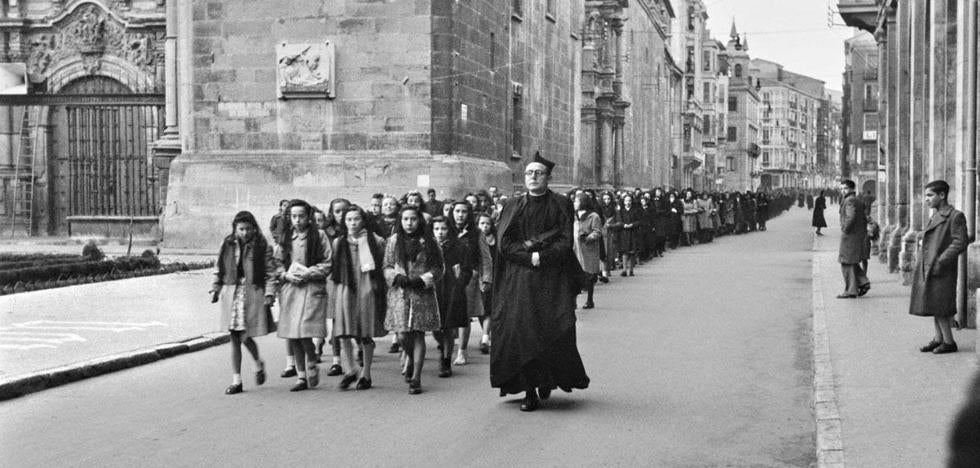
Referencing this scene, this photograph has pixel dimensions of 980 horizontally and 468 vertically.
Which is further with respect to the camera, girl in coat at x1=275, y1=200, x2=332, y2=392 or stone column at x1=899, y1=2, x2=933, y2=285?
stone column at x1=899, y1=2, x2=933, y2=285

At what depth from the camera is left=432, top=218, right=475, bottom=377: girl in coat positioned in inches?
418

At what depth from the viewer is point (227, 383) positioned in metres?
10.3

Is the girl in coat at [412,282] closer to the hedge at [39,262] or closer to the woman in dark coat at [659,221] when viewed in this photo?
the hedge at [39,262]

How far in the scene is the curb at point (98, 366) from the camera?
973 centimetres

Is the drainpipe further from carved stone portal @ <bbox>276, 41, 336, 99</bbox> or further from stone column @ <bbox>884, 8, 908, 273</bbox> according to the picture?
carved stone portal @ <bbox>276, 41, 336, 99</bbox>

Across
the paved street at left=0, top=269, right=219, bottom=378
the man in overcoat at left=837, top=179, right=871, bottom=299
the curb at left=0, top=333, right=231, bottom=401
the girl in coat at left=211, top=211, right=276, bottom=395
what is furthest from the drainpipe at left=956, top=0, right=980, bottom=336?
the paved street at left=0, top=269, right=219, bottom=378

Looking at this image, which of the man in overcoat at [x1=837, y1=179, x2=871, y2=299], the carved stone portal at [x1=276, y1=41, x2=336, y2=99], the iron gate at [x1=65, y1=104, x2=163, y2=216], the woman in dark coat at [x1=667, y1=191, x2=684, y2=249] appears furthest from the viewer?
the iron gate at [x1=65, y1=104, x2=163, y2=216]

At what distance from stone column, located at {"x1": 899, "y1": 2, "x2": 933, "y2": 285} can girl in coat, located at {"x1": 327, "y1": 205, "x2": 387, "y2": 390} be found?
11.5 metres

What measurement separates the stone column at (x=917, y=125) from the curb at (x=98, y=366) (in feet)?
37.1

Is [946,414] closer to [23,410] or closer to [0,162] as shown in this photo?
[23,410]

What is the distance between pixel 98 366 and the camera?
1077 cm

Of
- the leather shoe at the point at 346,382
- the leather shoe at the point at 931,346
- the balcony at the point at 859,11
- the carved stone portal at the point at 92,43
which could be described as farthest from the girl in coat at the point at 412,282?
the carved stone portal at the point at 92,43

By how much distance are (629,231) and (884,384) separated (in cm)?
1366

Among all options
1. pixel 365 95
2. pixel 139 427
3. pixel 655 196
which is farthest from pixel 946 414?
pixel 655 196
